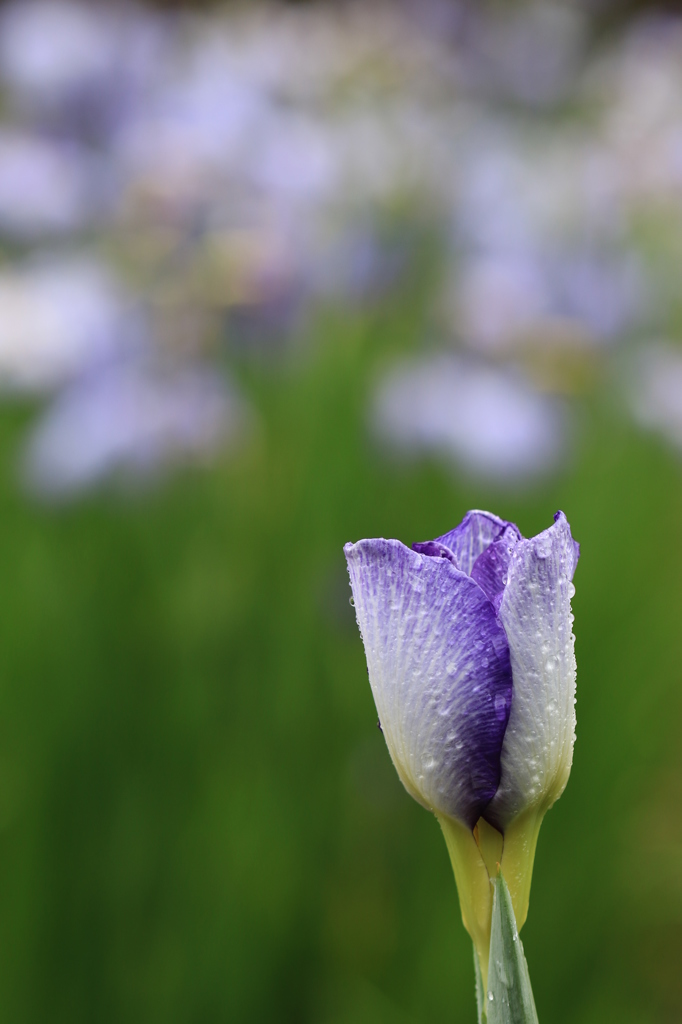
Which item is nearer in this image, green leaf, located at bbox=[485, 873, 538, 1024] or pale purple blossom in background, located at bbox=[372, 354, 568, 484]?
green leaf, located at bbox=[485, 873, 538, 1024]

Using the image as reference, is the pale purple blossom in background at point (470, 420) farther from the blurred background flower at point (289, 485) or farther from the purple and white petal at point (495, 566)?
the purple and white petal at point (495, 566)

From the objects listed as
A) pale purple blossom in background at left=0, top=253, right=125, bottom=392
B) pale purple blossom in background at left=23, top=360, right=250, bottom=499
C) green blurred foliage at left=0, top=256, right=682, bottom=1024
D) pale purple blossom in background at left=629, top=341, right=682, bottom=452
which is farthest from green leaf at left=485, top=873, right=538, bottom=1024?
pale purple blossom in background at left=629, top=341, right=682, bottom=452

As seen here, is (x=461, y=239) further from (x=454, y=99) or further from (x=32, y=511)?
(x=32, y=511)

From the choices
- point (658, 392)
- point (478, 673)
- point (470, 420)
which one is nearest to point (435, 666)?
point (478, 673)

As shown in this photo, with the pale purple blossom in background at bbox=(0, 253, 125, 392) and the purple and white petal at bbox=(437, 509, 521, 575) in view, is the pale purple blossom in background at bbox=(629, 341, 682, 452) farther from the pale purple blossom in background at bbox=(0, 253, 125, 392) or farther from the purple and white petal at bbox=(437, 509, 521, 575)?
the purple and white petal at bbox=(437, 509, 521, 575)

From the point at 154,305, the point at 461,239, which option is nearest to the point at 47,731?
the point at 154,305

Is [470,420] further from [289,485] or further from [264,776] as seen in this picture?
[264,776]

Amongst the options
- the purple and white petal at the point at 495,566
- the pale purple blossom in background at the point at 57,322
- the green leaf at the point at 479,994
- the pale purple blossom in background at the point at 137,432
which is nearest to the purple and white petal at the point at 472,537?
the purple and white petal at the point at 495,566
